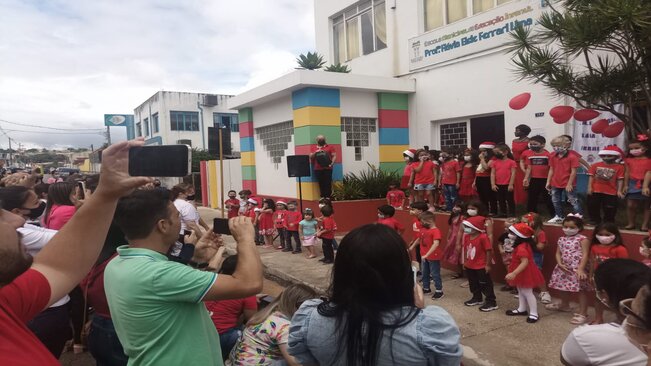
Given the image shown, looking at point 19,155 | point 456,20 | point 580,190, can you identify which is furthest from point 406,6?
point 19,155

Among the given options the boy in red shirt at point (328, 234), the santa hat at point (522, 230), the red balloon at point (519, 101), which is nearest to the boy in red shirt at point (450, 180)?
the red balloon at point (519, 101)

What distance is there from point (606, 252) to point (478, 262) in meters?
1.42

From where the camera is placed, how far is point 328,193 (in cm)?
1055

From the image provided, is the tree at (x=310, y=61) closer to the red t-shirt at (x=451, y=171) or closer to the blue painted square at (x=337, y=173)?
the blue painted square at (x=337, y=173)

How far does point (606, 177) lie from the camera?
5.83 m

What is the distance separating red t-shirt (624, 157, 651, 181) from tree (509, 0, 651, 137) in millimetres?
850

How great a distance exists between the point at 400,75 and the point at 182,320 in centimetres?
1100

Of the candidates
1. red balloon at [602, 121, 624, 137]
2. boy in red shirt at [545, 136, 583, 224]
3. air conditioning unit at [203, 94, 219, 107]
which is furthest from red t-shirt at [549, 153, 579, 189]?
air conditioning unit at [203, 94, 219, 107]

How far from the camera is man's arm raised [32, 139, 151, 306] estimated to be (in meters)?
1.63

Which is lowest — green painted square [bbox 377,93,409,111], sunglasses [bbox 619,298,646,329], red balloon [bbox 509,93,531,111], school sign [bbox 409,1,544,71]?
sunglasses [bbox 619,298,646,329]

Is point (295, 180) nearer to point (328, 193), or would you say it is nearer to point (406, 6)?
point (328, 193)

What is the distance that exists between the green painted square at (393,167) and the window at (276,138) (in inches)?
102

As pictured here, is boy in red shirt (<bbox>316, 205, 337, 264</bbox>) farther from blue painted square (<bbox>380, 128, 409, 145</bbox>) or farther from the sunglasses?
the sunglasses

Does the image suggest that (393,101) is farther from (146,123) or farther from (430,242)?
(146,123)
